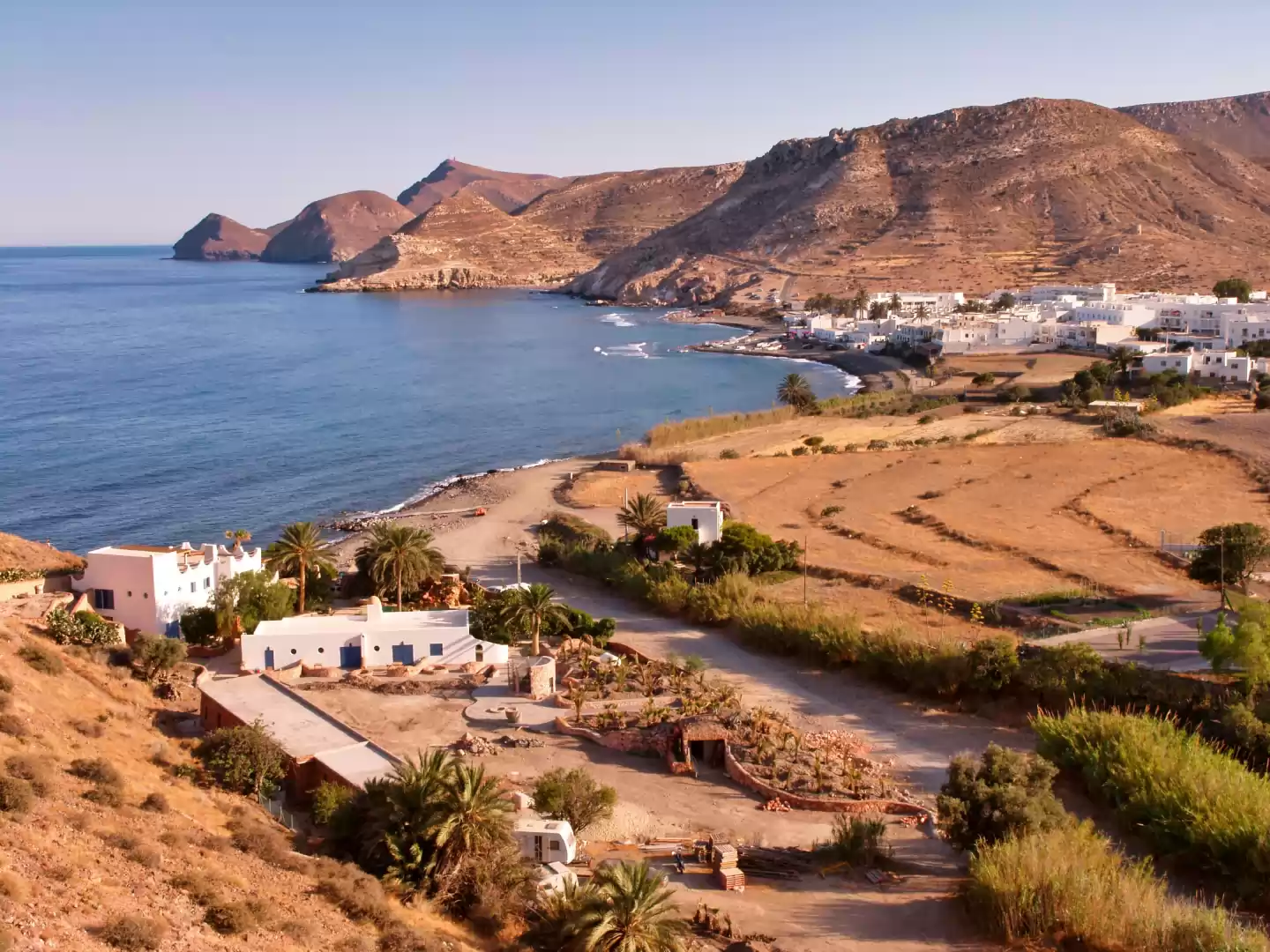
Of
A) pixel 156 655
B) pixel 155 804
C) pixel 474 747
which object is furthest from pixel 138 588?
pixel 155 804

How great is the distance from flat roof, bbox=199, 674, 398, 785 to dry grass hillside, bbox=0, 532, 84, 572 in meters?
6.20

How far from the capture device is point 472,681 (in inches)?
909

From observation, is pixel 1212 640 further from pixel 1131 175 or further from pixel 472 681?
pixel 1131 175

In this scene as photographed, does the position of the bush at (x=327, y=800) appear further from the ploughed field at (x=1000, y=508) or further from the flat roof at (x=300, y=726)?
the ploughed field at (x=1000, y=508)

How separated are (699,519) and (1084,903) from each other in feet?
64.4

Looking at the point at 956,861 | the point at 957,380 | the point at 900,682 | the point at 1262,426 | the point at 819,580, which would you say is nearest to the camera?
the point at 956,861

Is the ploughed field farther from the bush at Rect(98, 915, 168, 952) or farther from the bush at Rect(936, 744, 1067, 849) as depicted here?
the bush at Rect(98, 915, 168, 952)

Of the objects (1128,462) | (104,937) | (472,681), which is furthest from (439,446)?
(104,937)

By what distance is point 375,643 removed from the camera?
24000 mm

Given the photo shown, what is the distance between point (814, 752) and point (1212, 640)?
698 cm

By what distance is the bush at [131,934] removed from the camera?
9.99 meters

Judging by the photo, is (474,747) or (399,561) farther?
(399,561)

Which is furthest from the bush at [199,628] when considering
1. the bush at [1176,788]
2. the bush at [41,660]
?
the bush at [1176,788]

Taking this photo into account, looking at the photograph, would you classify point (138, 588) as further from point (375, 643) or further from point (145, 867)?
point (145, 867)
